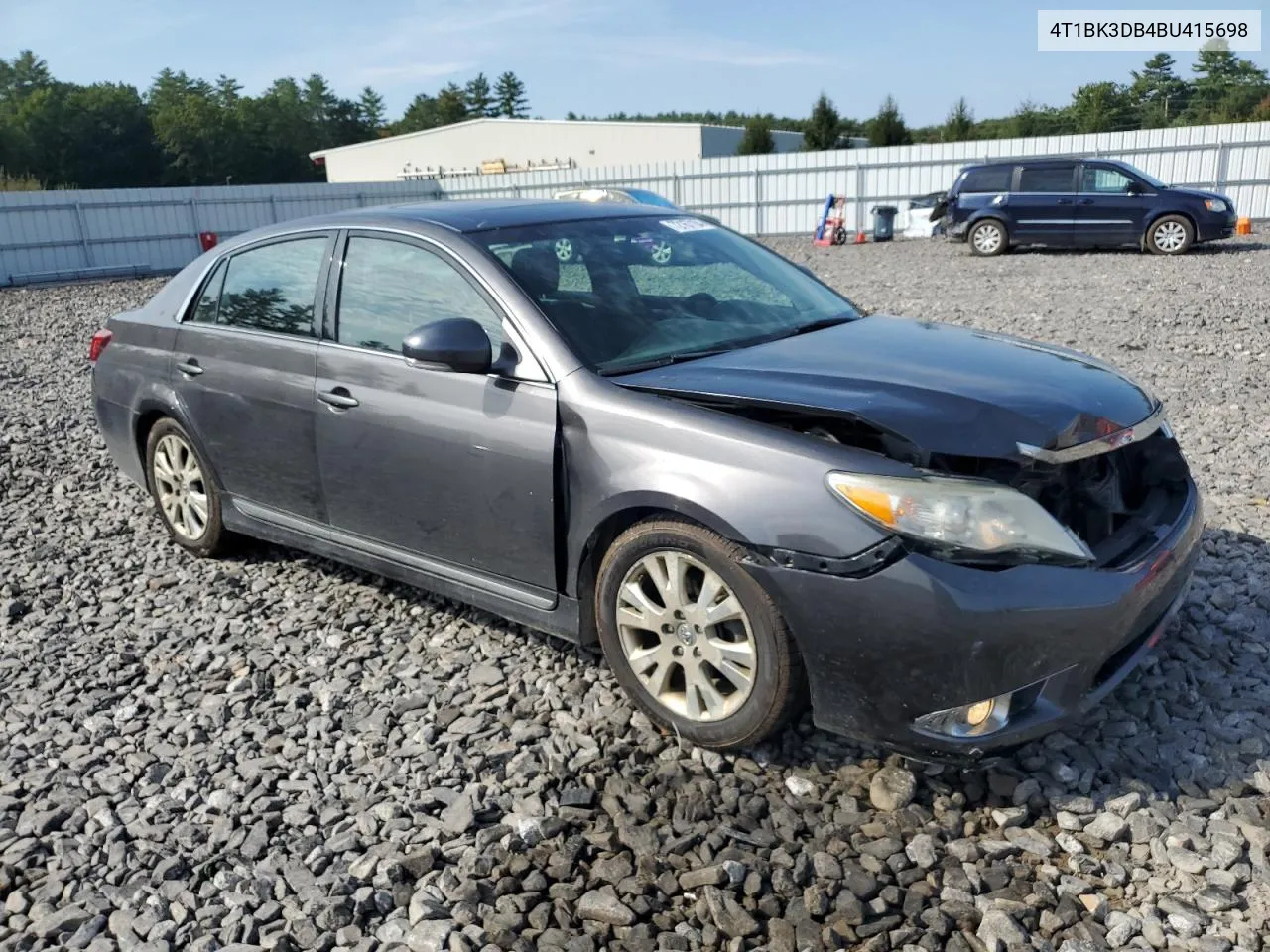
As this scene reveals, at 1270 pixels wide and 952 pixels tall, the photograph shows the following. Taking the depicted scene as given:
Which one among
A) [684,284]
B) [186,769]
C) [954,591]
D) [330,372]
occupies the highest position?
[684,284]

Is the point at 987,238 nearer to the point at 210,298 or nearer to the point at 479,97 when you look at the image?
the point at 210,298

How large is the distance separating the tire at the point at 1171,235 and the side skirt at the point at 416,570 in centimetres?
1749

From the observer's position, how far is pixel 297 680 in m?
3.94

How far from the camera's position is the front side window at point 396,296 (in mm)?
3740

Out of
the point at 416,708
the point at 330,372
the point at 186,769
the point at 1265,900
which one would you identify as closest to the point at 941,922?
the point at 1265,900

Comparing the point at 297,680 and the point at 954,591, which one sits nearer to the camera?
the point at 954,591

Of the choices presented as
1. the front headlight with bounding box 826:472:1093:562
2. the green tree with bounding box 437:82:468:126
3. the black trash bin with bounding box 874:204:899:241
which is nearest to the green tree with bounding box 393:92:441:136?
the green tree with bounding box 437:82:468:126

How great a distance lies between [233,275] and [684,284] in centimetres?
215

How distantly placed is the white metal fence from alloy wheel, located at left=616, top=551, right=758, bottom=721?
19230mm

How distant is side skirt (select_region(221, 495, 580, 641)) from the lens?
3.53 meters

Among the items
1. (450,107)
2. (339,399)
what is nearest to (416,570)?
(339,399)

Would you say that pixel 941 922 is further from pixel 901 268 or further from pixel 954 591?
pixel 901 268

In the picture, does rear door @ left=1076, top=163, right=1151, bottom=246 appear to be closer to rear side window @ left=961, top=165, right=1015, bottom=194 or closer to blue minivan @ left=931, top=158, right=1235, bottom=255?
blue minivan @ left=931, top=158, right=1235, bottom=255

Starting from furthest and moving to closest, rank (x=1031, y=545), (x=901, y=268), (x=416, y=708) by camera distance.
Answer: (x=901, y=268) → (x=416, y=708) → (x=1031, y=545)
